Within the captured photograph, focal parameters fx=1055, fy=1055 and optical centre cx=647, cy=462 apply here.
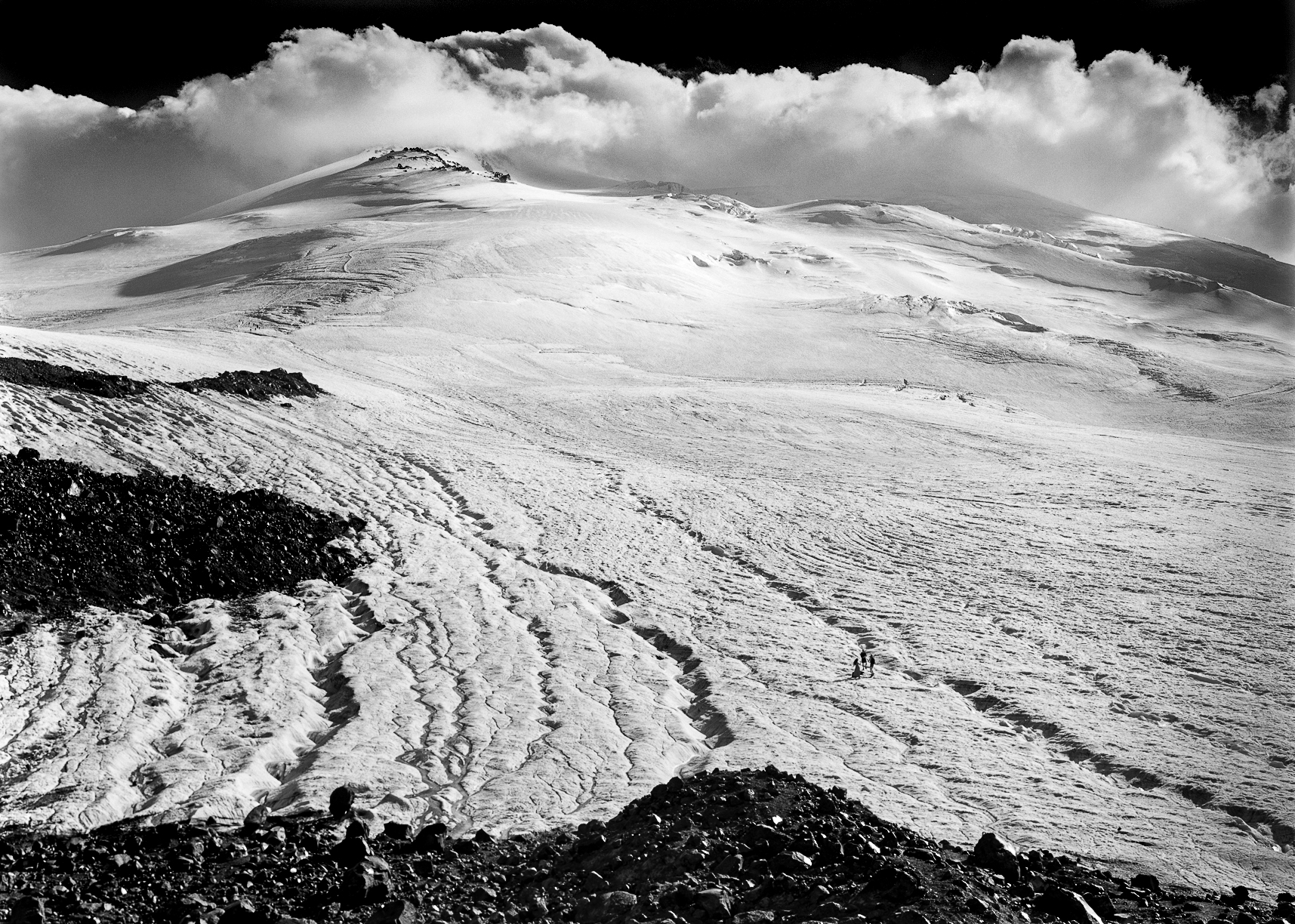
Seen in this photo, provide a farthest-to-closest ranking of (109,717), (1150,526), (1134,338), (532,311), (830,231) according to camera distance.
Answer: (830,231)
(1134,338)
(532,311)
(1150,526)
(109,717)

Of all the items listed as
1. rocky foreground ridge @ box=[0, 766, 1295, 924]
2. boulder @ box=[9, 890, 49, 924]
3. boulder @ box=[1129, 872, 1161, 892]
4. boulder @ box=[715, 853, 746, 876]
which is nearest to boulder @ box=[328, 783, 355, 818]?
rocky foreground ridge @ box=[0, 766, 1295, 924]

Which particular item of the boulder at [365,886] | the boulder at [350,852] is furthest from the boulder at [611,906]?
the boulder at [350,852]

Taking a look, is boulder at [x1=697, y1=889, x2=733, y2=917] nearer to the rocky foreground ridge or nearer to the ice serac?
the rocky foreground ridge

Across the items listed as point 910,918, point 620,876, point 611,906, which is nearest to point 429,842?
point 620,876

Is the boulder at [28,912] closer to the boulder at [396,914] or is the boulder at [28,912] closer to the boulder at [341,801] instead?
the boulder at [396,914]

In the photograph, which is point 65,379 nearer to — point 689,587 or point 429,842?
point 689,587

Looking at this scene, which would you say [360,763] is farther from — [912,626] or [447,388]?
[447,388]

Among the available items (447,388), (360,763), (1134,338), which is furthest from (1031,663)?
(1134,338)
